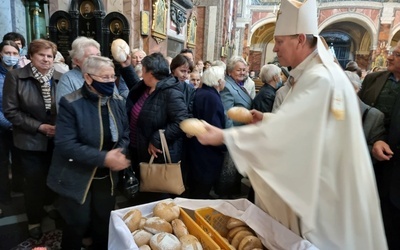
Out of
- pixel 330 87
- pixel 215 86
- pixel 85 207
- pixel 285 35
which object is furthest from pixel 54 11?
pixel 330 87

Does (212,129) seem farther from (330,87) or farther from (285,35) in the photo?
(285,35)

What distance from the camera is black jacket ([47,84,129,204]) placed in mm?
1829

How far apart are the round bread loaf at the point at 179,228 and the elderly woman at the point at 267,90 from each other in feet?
6.20

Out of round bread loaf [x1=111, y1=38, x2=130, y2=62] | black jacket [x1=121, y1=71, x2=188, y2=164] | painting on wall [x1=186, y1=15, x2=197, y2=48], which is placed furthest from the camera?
painting on wall [x1=186, y1=15, x2=197, y2=48]

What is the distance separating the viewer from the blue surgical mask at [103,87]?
188 centimetres

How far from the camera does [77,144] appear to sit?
1.84 m

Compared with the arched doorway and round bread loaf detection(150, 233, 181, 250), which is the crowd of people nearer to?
round bread loaf detection(150, 233, 181, 250)

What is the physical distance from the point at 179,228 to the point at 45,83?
5.77ft

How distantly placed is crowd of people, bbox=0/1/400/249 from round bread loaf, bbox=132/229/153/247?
1.71 feet

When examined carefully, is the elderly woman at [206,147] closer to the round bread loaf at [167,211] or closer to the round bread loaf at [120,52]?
the round bread loaf at [120,52]

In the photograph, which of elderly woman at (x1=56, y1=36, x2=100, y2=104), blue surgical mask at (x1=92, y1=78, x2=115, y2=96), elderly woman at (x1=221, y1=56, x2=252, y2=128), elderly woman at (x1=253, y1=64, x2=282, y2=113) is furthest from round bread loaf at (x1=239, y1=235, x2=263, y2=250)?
elderly woman at (x1=253, y1=64, x2=282, y2=113)

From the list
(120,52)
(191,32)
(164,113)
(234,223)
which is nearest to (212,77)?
(164,113)

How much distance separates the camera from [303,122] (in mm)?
1335

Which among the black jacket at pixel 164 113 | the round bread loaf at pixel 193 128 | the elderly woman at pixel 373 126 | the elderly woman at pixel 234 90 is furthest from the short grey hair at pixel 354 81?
the round bread loaf at pixel 193 128
